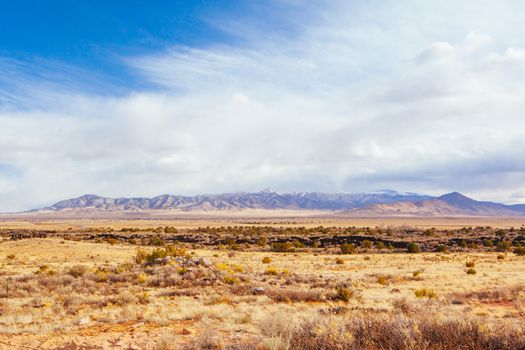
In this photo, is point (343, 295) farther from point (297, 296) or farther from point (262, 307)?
point (262, 307)

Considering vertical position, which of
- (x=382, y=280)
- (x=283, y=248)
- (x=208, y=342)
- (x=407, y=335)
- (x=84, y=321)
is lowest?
(x=283, y=248)

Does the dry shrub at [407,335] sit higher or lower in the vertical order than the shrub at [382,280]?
higher

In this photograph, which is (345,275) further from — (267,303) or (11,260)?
(11,260)

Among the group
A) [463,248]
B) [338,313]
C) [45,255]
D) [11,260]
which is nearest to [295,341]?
[338,313]

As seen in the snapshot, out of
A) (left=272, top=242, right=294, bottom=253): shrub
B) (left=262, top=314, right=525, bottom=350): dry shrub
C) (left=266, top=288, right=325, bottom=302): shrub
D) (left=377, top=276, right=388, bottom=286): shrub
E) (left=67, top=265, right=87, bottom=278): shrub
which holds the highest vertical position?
(left=262, top=314, right=525, bottom=350): dry shrub

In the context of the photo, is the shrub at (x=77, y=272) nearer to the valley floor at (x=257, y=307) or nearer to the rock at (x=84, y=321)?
the valley floor at (x=257, y=307)

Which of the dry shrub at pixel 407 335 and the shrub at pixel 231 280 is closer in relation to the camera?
the dry shrub at pixel 407 335

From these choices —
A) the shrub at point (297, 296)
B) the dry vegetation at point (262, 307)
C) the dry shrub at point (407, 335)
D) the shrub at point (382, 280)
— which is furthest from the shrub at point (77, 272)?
the dry shrub at point (407, 335)

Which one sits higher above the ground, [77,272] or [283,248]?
[77,272]

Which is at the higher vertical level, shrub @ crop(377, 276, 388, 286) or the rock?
the rock

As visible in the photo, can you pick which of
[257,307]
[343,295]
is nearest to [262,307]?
[257,307]

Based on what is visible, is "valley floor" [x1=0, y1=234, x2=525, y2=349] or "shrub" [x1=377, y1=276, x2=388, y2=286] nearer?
"valley floor" [x1=0, y1=234, x2=525, y2=349]

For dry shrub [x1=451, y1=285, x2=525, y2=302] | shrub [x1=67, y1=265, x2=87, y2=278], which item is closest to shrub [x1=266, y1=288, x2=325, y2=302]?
dry shrub [x1=451, y1=285, x2=525, y2=302]

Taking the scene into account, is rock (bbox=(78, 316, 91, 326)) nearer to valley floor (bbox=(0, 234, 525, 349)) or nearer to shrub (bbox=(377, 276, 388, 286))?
valley floor (bbox=(0, 234, 525, 349))
